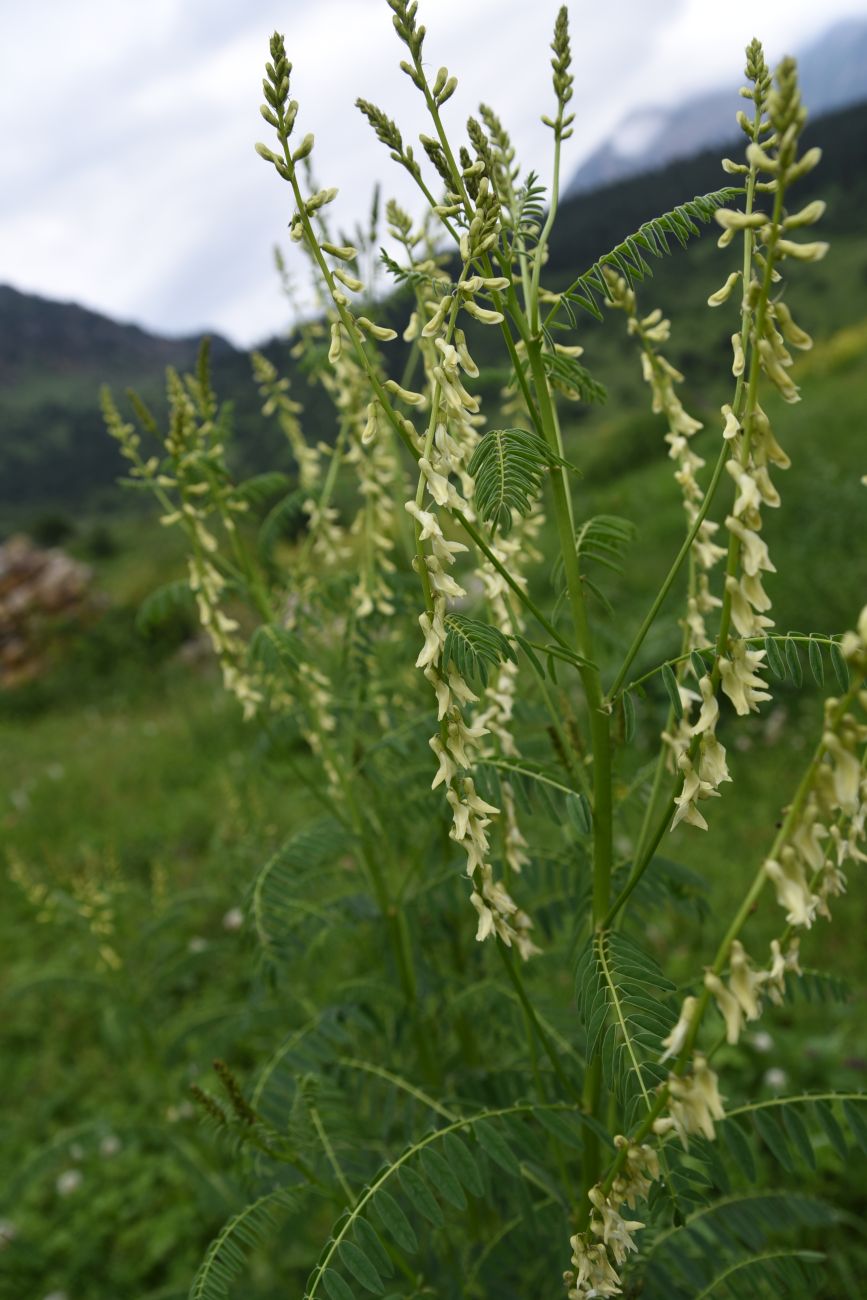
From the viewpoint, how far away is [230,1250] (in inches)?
66.0

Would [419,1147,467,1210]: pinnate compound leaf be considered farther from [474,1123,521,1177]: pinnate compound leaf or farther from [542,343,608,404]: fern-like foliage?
[542,343,608,404]: fern-like foliage

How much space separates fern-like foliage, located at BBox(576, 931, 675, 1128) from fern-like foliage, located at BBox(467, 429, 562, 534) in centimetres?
78

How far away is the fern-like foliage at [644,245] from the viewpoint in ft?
4.79

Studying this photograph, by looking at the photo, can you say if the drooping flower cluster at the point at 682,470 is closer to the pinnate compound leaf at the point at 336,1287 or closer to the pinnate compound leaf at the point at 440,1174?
the pinnate compound leaf at the point at 440,1174

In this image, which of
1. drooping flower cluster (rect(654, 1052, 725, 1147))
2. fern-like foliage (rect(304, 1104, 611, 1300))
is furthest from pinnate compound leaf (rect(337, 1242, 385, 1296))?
drooping flower cluster (rect(654, 1052, 725, 1147))

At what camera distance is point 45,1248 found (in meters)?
4.12

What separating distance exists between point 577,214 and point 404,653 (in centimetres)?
7761

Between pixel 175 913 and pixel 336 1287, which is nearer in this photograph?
pixel 336 1287

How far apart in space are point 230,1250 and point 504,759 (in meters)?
1.10

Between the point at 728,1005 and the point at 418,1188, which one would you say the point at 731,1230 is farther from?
the point at 728,1005

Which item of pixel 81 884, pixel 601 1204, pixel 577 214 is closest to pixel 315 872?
pixel 601 1204

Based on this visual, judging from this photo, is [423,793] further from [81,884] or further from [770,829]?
[770,829]

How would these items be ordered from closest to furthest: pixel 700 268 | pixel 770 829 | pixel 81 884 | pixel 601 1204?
pixel 601 1204 → pixel 81 884 → pixel 770 829 → pixel 700 268

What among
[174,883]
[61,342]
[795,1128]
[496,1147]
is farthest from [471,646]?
[61,342]
